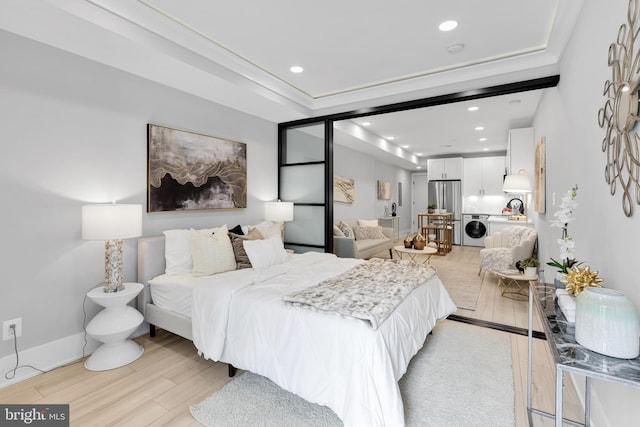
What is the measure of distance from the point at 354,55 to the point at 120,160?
243 centimetres

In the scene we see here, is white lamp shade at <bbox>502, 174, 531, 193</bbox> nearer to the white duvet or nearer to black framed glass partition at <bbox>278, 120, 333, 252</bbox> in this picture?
black framed glass partition at <bbox>278, 120, 333, 252</bbox>

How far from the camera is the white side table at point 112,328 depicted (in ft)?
7.86

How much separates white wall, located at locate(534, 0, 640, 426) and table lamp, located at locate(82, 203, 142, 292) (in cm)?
306

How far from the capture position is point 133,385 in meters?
2.20

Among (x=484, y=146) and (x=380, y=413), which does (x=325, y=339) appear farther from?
(x=484, y=146)

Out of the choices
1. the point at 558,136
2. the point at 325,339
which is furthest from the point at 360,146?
the point at 325,339

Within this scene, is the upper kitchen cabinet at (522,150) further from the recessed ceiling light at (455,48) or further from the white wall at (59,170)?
the white wall at (59,170)

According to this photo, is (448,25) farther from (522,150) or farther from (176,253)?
(522,150)

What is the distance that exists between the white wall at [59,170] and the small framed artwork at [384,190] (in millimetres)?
6216

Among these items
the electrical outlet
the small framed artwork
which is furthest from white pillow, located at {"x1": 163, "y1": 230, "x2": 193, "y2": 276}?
the small framed artwork

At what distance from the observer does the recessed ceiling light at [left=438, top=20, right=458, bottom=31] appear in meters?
2.46

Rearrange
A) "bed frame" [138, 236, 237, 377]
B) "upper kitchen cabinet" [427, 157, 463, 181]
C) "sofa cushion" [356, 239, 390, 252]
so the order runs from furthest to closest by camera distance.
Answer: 1. "upper kitchen cabinet" [427, 157, 463, 181]
2. "sofa cushion" [356, 239, 390, 252]
3. "bed frame" [138, 236, 237, 377]

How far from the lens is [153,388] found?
7.10 ft

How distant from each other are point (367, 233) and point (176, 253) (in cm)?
404
